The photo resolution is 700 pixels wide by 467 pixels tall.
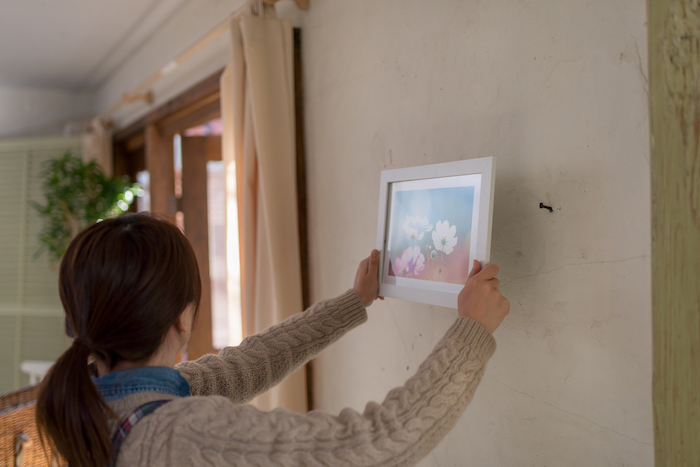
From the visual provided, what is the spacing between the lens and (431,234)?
102 cm

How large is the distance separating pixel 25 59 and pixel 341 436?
365 centimetres

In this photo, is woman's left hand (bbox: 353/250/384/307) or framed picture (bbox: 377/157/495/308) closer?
framed picture (bbox: 377/157/495/308)

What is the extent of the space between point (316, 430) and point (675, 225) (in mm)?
547

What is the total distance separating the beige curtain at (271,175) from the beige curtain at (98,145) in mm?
2429

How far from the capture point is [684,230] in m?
0.67

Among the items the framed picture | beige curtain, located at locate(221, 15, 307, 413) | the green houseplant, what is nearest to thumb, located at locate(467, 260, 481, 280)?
the framed picture

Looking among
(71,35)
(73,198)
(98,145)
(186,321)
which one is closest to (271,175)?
(186,321)

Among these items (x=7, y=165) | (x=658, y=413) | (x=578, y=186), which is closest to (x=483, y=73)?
(x=578, y=186)

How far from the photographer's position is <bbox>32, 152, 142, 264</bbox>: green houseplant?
336 cm

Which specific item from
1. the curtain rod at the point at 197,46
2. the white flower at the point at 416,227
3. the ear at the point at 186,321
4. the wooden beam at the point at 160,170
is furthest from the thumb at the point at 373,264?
the wooden beam at the point at 160,170

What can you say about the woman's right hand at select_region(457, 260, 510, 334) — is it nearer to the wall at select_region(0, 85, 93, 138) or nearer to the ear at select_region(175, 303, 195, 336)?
the ear at select_region(175, 303, 195, 336)

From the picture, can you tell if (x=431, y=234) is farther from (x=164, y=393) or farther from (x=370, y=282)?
(x=164, y=393)

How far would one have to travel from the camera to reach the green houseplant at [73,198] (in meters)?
3.36

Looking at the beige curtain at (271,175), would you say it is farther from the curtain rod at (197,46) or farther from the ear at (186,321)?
the ear at (186,321)
